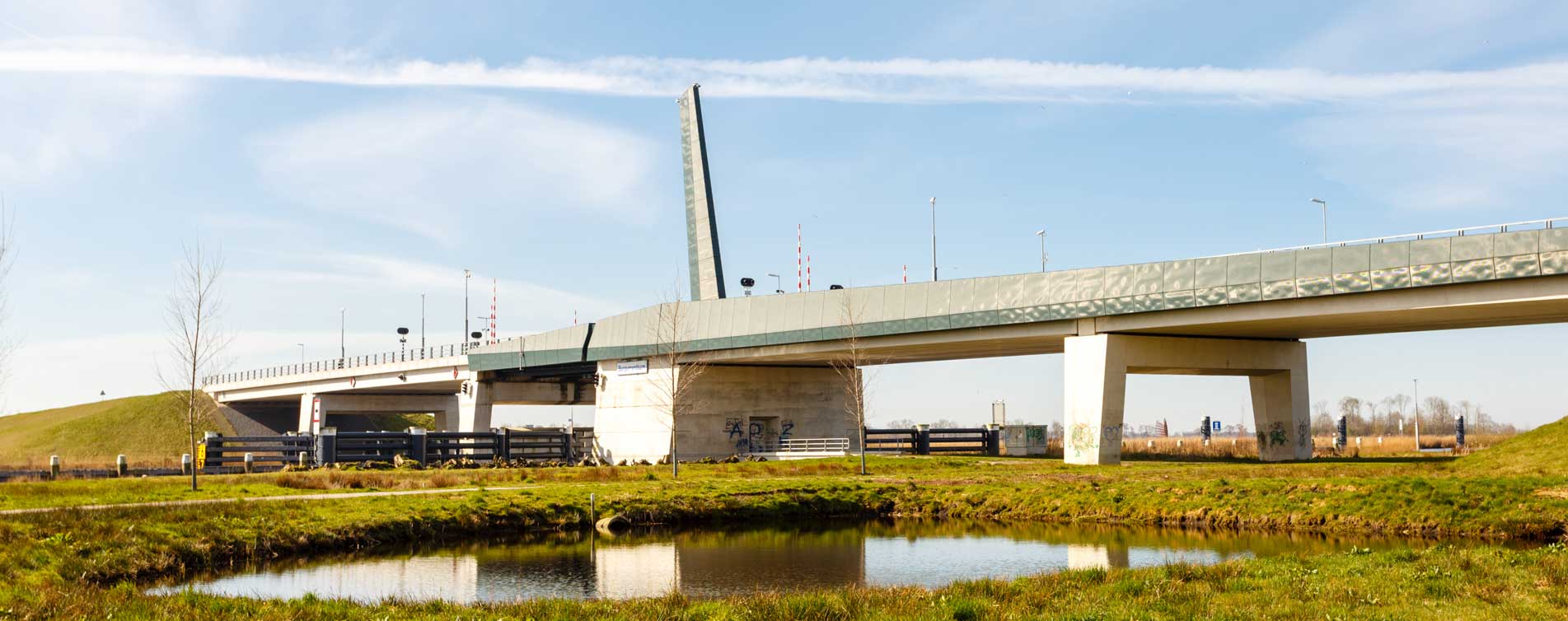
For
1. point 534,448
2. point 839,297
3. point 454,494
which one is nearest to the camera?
point 454,494

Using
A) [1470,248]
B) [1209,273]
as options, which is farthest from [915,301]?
[1470,248]

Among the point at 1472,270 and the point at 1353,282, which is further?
the point at 1353,282

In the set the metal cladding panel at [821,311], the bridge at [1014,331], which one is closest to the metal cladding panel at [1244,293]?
the bridge at [1014,331]

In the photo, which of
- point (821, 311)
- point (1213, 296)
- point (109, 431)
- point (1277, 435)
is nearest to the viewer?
point (1213, 296)

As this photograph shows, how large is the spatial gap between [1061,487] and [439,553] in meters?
18.2

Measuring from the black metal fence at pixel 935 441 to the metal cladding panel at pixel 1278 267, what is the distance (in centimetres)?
3111

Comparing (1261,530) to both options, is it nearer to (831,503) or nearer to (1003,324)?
(831,503)

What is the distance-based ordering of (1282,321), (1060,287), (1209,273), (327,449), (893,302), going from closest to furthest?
(1209,273) → (1282,321) → (1060,287) → (893,302) → (327,449)

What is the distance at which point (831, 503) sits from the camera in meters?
35.4

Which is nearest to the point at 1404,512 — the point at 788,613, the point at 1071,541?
the point at 1071,541

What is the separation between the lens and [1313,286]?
1673 inches

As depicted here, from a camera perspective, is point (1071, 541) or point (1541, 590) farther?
point (1071, 541)

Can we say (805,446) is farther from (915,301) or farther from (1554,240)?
(1554,240)

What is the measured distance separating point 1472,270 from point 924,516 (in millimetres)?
20467
